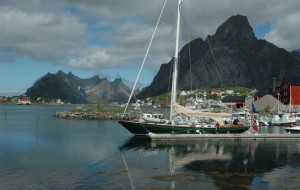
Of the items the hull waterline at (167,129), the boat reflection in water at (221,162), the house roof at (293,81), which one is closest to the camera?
the boat reflection in water at (221,162)

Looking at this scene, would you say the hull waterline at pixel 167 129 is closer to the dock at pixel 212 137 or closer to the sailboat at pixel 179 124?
the sailboat at pixel 179 124

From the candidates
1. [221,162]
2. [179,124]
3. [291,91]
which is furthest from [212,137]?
[291,91]

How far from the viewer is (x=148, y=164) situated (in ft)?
118

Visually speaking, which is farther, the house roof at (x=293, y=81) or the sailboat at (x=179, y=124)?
the house roof at (x=293, y=81)

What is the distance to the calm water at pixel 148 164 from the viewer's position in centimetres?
2761

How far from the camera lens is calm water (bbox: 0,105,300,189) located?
27609mm

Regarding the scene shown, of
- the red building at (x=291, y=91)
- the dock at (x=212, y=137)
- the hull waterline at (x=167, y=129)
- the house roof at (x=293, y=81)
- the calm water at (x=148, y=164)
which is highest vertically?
the house roof at (x=293, y=81)

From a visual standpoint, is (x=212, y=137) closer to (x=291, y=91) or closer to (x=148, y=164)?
(x=148, y=164)

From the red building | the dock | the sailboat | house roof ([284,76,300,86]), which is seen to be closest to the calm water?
the dock

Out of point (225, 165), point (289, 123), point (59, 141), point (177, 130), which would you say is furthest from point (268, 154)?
point (289, 123)

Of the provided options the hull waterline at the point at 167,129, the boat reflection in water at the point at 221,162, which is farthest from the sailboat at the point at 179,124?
the boat reflection in water at the point at 221,162

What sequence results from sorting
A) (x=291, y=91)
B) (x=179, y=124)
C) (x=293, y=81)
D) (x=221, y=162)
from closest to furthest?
1. (x=221, y=162)
2. (x=179, y=124)
3. (x=291, y=91)
4. (x=293, y=81)

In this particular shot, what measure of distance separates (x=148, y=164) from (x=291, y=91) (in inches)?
4349

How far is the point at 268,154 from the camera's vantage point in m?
43.2
